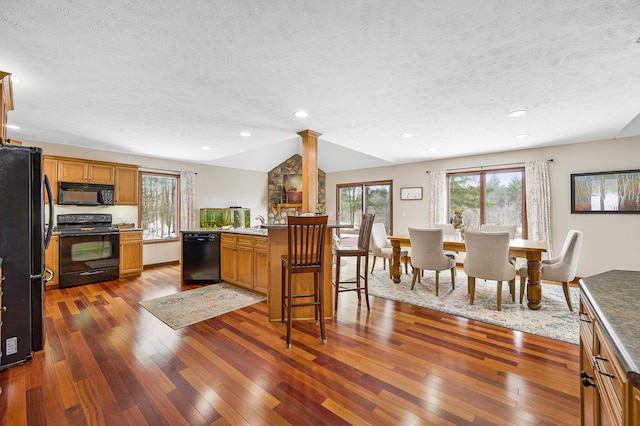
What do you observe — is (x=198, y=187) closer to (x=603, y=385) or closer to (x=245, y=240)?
(x=245, y=240)

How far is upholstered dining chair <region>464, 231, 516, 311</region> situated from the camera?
320 centimetres

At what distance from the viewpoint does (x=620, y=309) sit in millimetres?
933

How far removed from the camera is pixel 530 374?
1989 mm

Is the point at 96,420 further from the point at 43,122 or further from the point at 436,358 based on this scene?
the point at 43,122

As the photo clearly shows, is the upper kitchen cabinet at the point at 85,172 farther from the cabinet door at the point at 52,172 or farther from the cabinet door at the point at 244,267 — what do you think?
the cabinet door at the point at 244,267

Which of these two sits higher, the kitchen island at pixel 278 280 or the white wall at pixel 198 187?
the white wall at pixel 198 187

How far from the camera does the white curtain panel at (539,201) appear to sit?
4.86 meters

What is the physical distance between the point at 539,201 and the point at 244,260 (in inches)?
205

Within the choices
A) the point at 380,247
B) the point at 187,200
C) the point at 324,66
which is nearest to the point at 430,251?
the point at 380,247

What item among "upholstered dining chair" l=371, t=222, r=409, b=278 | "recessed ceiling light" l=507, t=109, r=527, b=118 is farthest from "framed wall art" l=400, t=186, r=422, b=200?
"recessed ceiling light" l=507, t=109, r=527, b=118

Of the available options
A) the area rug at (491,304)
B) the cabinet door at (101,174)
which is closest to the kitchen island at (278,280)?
the area rug at (491,304)

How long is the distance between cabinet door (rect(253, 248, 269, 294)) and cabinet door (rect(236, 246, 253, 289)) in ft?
0.29

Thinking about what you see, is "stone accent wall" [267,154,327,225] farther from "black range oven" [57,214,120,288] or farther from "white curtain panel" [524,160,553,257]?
"white curtain panel" [524,160,553,257]

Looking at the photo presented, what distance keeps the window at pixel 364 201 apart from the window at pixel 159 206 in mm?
4200
